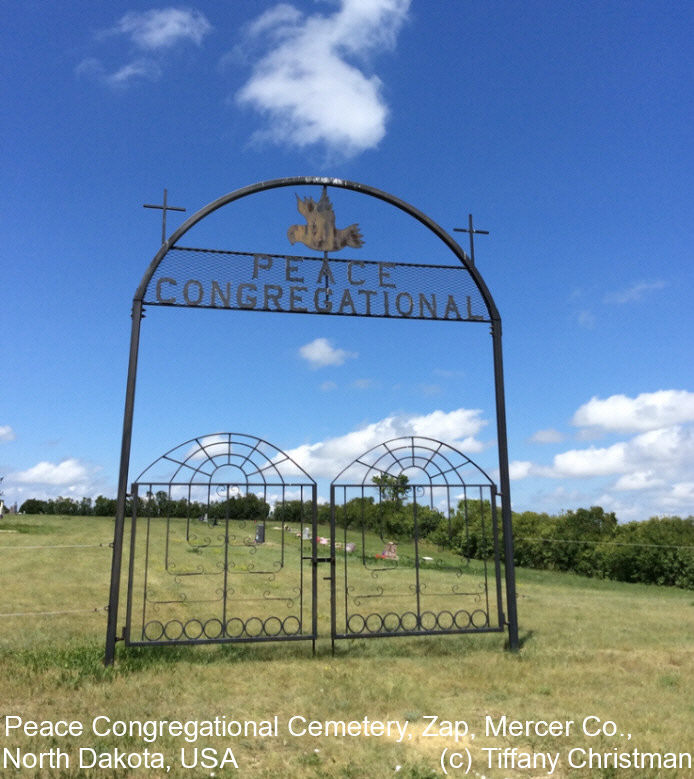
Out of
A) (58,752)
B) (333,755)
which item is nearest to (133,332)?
(58,752)

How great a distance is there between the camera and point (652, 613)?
420 inches

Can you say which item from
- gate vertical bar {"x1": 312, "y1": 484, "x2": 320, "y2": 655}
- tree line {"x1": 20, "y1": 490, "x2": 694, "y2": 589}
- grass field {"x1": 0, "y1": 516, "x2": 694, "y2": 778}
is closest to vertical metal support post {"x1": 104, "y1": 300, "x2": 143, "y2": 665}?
grass field {"x1": 0, "y1": 516, "x2": 694, "y2": 778}

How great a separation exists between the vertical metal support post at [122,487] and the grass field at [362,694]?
0.93ft

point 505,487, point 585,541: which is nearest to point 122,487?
point 505,487

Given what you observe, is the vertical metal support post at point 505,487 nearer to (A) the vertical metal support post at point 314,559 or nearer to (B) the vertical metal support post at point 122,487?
(A) the vertical metal support post at point 314,559

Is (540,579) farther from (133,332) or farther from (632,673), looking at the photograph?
(133,332)

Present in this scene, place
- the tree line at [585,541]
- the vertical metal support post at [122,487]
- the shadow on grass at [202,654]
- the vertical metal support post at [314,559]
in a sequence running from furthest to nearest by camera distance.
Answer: the tree line at [585,541] < the vertical metal support post at [314,559] < the vertical metal support post at [122,487] < the shadow on grass at [202,654]

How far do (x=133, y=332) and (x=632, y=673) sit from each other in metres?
6.54

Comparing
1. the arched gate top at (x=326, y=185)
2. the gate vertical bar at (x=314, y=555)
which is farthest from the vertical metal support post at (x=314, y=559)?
the arched gate top at (x=326, y=185)

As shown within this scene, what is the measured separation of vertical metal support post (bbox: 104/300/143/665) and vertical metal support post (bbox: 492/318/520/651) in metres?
4.26

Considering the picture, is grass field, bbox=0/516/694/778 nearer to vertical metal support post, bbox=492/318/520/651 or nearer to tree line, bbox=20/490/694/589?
vertical metal support post, bbox=492/318/520/651

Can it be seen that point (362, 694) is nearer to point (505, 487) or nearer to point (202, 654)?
point (202, 654)

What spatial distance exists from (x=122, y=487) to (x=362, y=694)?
3.21 m

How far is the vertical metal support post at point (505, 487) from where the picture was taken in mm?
7176
